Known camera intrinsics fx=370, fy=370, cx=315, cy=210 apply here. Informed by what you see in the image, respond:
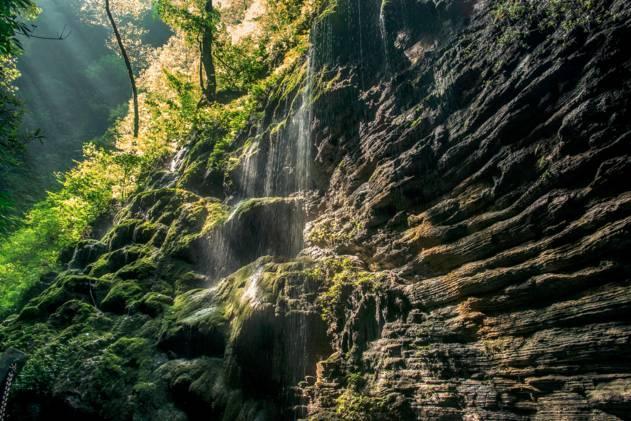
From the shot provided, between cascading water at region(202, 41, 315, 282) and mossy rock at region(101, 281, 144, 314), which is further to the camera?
mossy rock at region(101, 281, 144, 314)

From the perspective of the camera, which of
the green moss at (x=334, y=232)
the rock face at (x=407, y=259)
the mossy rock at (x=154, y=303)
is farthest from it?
the mossy rock at (x=154, y=303)

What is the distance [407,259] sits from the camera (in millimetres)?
6699

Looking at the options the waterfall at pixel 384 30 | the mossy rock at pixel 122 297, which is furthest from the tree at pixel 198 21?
the mossy rock at pixel 122 297

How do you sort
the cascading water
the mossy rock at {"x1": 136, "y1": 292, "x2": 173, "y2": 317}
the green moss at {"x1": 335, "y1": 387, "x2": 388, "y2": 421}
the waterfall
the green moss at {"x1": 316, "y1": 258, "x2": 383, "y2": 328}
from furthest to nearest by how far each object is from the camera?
the mossy rock at {"x1": 136, "y1": 292, "x2": 173, "y2": 317} < the cascading water < the waterfall < the green moss at {"x1": 316, "y1": 258, "x2": 383, "y2": 328} < the green moss at {"x1": 335, "y1": 387, "x2": 388, "y2": 421}

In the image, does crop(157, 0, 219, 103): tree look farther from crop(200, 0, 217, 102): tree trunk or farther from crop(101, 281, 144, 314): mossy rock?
crop(101, 281, 144, 314): mossy rock

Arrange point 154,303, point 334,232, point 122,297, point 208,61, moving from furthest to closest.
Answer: point 208,61, point 122,297, point 154,303, point 334,232

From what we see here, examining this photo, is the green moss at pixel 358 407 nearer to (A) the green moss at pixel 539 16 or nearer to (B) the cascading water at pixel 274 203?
(B) the cascading water at pixel 274 203

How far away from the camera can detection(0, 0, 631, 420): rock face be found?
4.41 metres

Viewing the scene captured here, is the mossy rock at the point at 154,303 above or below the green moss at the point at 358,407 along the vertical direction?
above

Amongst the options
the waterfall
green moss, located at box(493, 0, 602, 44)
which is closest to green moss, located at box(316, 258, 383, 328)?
green moss, located at box(493, 0, 602, 44)

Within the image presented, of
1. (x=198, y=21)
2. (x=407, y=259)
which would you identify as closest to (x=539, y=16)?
(x=407, y=259)

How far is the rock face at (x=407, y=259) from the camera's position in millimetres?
4414

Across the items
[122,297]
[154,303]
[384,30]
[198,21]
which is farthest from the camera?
[198,21]

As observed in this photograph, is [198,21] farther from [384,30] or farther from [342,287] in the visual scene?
[342,287]
